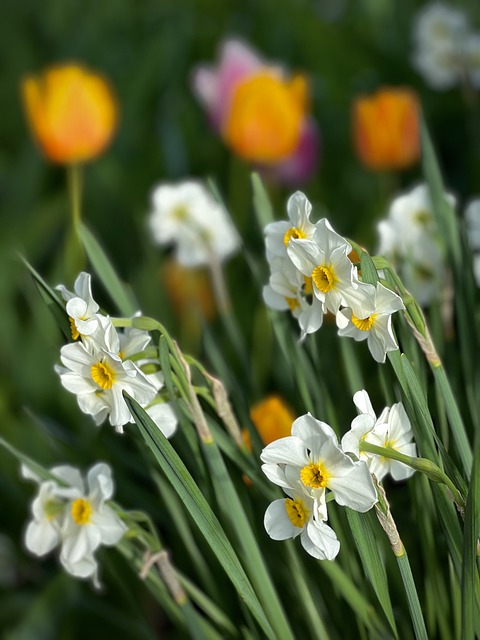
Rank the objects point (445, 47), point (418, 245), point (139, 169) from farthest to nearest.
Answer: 1. point (139, 169)
2. point (445, 47)
3. point (418, 245)

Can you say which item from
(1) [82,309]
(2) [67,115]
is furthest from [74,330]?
(2) [67,115]

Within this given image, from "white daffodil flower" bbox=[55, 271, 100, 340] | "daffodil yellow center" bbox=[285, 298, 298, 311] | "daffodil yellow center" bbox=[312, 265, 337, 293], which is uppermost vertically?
"white daffodil flower" bbox=[55, 271, 100, 340]

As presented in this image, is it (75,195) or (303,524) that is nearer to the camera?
(303,524)

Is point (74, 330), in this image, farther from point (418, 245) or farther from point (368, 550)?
point (418, 245)

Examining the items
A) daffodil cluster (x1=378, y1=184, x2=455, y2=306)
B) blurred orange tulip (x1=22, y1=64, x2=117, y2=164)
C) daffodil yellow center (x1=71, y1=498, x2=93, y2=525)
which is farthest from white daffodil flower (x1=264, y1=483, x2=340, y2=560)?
blurred orange tulip (x1=22, y1=64, x2=117, y2=164)

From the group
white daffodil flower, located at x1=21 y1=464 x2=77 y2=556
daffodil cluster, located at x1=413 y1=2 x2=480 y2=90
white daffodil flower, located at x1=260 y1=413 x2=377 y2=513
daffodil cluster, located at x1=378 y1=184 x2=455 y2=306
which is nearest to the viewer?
white daffodil flower, located at x1=260 y1=413 x2=377 y2=513

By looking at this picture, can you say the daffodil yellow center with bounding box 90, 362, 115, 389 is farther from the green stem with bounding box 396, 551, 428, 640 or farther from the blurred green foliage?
the blurred green foliage
